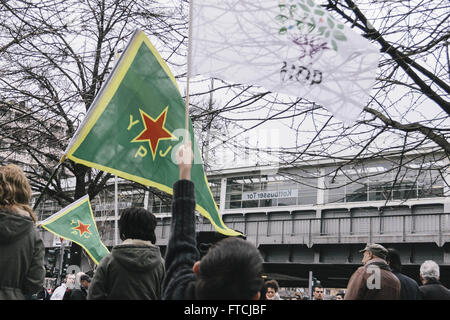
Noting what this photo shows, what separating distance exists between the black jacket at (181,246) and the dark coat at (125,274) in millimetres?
1155

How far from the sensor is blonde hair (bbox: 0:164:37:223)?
3.12 metres

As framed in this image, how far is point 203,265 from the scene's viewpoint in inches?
75.0

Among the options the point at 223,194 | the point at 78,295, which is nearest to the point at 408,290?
the point at 78,295

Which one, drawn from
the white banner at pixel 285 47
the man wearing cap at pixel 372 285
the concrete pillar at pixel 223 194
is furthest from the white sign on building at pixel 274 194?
the white banner at pixel 285 47

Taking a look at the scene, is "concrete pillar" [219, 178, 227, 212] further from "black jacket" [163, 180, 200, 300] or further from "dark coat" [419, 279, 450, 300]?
"black jacket" [163, 180, 200, 300]

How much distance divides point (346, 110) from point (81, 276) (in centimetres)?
625

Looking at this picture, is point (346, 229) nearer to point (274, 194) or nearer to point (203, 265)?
point (274, 194)

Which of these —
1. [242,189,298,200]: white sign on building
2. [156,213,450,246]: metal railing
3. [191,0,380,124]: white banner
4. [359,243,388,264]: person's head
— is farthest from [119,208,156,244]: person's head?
[242,189,298,200]: white sign on building

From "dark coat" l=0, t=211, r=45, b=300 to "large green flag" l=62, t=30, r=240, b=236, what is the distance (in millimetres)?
684

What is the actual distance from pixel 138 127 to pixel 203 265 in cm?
211

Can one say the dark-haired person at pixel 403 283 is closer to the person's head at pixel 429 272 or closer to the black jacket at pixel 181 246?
the person's head at pixel 429 272

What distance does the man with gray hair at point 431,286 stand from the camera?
5391 millimetres

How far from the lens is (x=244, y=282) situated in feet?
6.02
